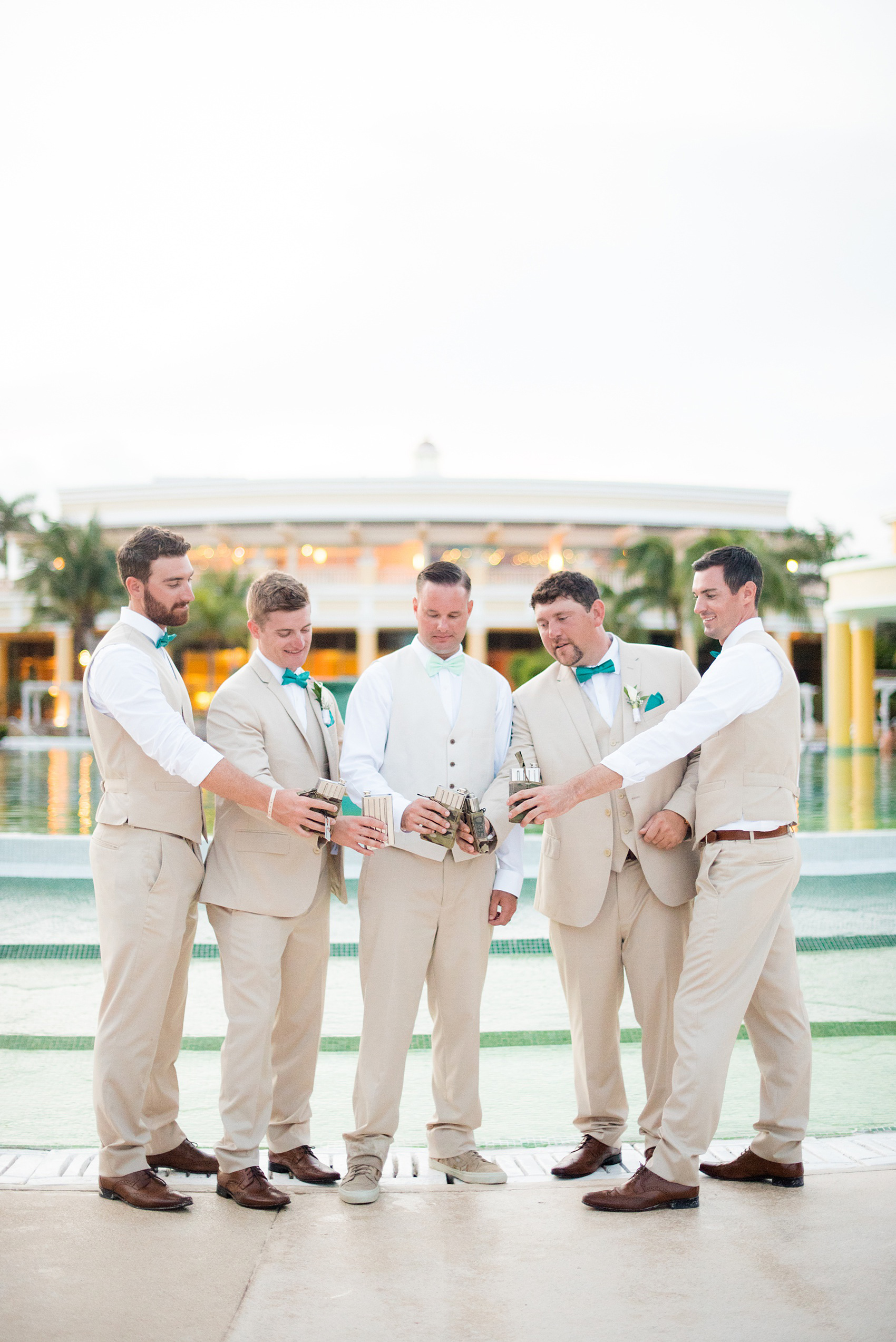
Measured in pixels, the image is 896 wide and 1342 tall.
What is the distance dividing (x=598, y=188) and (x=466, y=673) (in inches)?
480

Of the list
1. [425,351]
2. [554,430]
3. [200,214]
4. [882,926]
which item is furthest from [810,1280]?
[554,430]

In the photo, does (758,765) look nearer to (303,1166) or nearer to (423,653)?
(423,653)

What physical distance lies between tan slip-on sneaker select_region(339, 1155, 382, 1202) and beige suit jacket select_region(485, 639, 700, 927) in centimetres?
96

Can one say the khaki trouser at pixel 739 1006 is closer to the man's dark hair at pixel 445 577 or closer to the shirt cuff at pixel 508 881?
the shirt cuff at pixel 508 881

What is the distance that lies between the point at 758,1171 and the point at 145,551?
9.23 feet

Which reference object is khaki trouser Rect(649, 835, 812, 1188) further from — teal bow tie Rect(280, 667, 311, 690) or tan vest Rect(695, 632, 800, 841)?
teal bow tie Rect(280, 667, 311, 690)

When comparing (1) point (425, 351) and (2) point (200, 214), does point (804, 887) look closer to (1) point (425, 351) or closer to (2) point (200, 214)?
(2) point (200, 214)

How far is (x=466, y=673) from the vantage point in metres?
3.78

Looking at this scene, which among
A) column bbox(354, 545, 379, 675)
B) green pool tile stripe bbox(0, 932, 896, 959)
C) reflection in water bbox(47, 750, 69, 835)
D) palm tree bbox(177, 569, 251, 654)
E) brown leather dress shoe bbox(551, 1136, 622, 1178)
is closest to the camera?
brown leather dress shoe bbox(551, 1136, 622, 1178)

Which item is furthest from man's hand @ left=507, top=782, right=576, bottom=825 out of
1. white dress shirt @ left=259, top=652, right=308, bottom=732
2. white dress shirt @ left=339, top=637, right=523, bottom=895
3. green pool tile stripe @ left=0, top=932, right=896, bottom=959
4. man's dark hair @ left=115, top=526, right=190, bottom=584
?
green pool tile stripe @ left=0, top=932, right=896, bottom=959

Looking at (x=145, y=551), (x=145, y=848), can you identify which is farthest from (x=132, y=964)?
(x=145, y=551)

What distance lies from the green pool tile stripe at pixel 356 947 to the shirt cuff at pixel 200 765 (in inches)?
139

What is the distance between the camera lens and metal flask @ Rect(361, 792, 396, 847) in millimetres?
3371

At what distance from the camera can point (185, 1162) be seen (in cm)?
358
